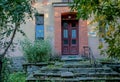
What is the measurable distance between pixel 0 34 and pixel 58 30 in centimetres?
1224

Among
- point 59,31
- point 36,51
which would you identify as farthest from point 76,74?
point 59,31

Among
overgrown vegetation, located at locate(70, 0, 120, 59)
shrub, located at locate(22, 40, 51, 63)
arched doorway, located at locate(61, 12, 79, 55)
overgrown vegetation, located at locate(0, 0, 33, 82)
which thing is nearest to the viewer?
overgrown vegetation, located at locate(0, 0, 33, 82)

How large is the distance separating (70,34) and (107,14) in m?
11.1

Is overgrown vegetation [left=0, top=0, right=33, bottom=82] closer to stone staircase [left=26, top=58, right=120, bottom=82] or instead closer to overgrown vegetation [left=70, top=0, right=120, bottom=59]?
overgrown vegetation [left=70, top=0, right=120, bottom=59]

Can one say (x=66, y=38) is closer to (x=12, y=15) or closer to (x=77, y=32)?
(x=77, y=32)

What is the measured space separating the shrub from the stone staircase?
263cm

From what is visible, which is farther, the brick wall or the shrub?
the brick wall

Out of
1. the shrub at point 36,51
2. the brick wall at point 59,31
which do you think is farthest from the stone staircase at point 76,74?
the brick wall at point 59,31

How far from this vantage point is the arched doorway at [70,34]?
18625 mm

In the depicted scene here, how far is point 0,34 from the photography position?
5531 millimetres

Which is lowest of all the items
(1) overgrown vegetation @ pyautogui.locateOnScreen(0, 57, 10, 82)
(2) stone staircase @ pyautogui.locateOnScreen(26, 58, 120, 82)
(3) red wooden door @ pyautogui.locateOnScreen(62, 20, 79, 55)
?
(2) stone staircase @ pyautogui.locateOnScreen(26, 58, 120, 82)

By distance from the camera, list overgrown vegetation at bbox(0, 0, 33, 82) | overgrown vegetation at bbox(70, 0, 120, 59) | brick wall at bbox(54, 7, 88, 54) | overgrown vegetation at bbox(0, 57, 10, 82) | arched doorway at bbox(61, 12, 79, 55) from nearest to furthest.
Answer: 1. overgrown vegetation at bbox(0, 0, 33, 82)
2. overgrown vegetation at bbox(0, 57, 10, 82)
3. overgrown vegetation at bbox(70, 0, 120, 59)
4. brick wall at bbox(54, 7, 88, 54)
5. arched doorway at bbox(61, 12, 79, 55)

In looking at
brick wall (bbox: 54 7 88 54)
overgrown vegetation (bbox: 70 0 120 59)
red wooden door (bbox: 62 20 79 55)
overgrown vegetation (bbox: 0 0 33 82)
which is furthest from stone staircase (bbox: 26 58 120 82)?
overgrown vegetation (bbox: 0 0 33 82)

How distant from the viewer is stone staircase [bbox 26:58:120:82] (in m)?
11.1
